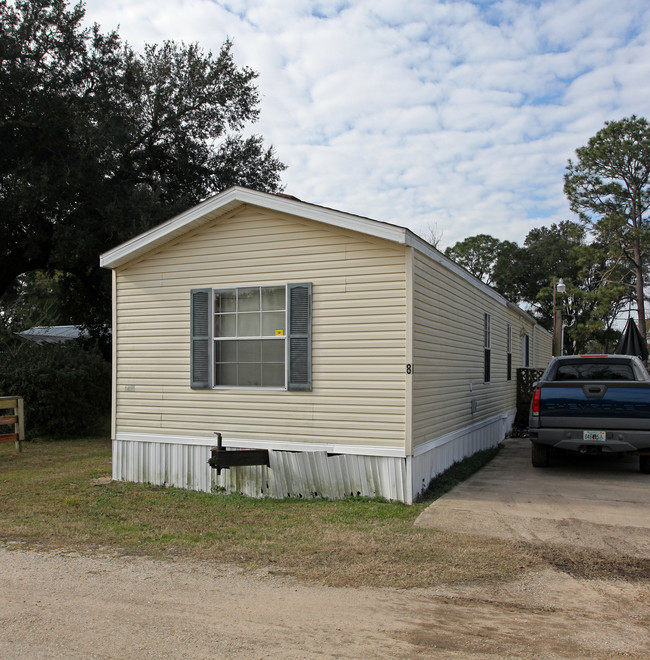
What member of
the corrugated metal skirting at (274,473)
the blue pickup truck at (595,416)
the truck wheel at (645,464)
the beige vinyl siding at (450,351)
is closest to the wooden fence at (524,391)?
the beige vinyl siding at (450,351)

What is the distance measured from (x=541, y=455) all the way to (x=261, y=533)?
5.14 metres

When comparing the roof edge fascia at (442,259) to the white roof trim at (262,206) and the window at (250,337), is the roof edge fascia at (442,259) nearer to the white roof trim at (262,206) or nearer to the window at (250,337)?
the white roof trim at (262,206)

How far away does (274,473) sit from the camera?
7.89 metres

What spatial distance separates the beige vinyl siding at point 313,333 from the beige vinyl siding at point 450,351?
0.41m

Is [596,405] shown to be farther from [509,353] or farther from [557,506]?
[509,353]

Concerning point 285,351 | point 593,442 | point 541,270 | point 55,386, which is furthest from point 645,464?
point 541,270

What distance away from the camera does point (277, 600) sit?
4.37 meters

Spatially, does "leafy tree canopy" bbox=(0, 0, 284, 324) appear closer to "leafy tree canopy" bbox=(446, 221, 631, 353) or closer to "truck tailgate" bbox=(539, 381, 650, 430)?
"truck tailgate" bbox=(539, 381, 650, 430)

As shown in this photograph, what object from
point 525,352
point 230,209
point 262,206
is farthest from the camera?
point 525,352

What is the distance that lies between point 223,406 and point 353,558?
3.54 meters

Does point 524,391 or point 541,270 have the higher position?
point 541,270

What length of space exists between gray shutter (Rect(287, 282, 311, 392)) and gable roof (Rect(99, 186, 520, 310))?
907mm

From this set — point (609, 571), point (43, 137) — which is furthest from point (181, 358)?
point (43, 137)

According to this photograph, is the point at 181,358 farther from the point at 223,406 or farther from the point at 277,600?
the point at 277,600
